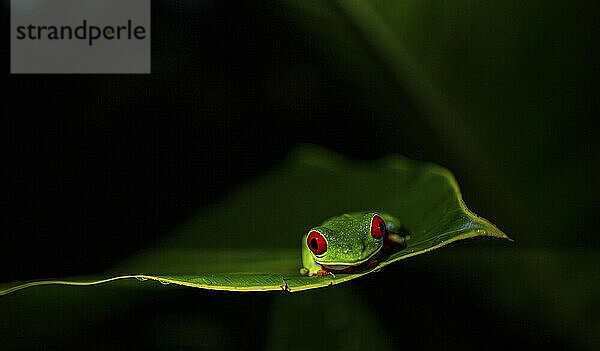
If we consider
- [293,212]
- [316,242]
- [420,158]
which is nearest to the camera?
[316,242]

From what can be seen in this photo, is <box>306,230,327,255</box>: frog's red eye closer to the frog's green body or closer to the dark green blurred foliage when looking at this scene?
the frog's green body

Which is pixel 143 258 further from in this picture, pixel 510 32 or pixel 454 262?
pixel 510 32

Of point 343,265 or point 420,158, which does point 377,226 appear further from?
point 420,158

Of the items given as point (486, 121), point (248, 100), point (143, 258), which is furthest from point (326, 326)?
point (248, 100)

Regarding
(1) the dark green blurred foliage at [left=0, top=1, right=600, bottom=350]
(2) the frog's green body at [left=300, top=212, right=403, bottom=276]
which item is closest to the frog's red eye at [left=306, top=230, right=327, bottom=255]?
(2) the frog's green body at [left=300, top=212, right=403, bottom=276]

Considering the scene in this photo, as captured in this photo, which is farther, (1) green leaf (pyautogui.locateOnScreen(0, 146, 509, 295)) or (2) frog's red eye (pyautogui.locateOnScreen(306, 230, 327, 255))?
(2) frog's red eye (pyautogui.locateOnScreen(306, 230, 327, 255))

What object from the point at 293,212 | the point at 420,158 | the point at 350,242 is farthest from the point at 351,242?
the point at 420,158

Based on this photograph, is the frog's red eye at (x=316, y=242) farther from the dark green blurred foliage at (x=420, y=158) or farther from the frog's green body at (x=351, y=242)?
the dark green blurred foliage at (x=420, y=158)
